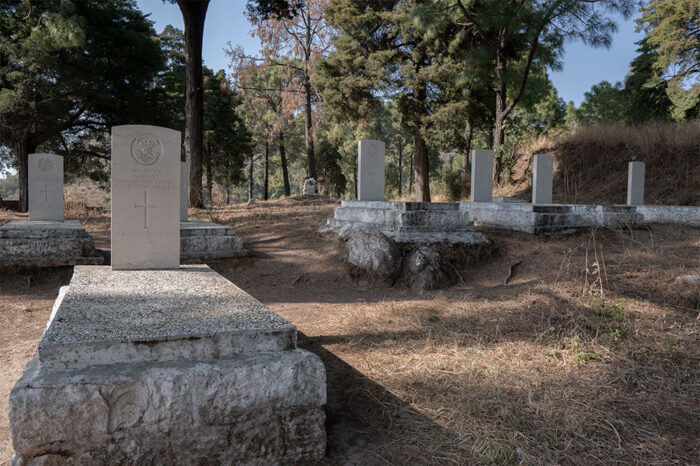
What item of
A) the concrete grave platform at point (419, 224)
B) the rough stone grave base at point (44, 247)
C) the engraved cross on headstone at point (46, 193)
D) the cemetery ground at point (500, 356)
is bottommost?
the cemetery ground at point (500, 356)

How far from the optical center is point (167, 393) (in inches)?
73.2

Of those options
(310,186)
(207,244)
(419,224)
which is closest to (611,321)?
(419,224)

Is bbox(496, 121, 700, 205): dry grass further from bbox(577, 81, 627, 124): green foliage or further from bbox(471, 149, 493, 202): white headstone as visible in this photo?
bbox(577, 81, 627, 124): green foliage

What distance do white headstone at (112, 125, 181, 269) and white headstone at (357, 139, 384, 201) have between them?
519cm

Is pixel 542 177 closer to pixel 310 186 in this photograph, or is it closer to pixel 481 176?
pixel 481 176

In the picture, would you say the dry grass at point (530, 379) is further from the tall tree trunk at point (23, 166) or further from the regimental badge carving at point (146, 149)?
the tall tree trunk at point (23, 166)

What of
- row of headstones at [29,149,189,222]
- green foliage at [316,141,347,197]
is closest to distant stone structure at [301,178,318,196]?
row of headstones at [29,149,189,222]

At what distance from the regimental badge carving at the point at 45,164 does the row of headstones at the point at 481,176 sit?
19.9ft

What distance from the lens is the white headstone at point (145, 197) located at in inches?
154

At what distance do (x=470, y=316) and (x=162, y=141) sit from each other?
345 cm

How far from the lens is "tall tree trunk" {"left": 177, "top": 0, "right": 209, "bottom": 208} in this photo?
444 inches

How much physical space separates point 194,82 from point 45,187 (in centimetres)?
474

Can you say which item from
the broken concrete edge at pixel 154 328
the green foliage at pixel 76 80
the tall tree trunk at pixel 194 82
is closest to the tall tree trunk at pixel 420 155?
the tall tree trunk at pixel 194 82

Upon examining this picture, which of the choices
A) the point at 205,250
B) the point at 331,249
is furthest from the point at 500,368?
the point at 205,250
